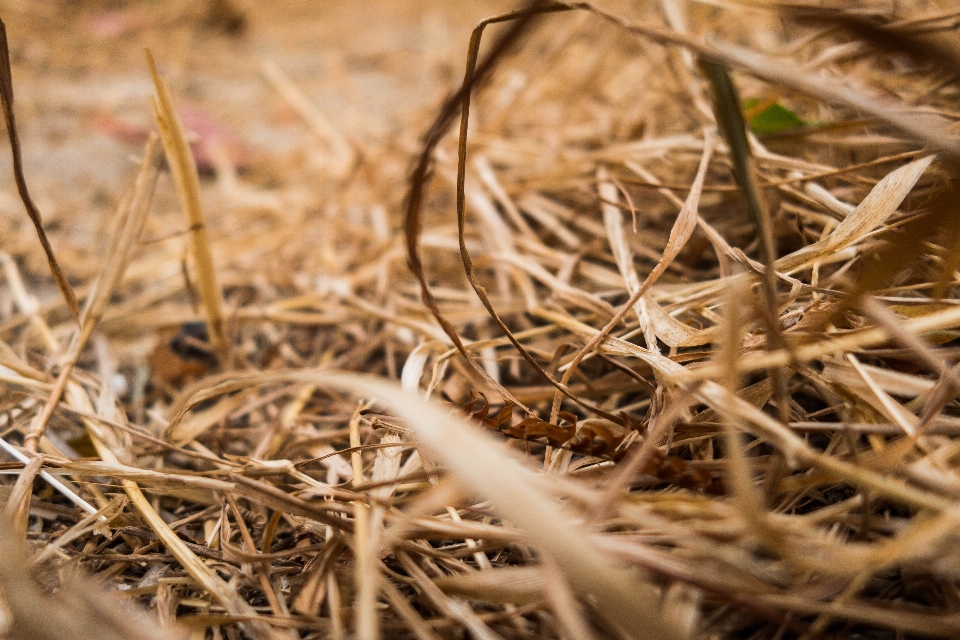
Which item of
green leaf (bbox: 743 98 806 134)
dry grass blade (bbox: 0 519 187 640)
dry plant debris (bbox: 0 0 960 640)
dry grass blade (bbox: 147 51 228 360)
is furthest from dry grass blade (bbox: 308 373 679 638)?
green leaf (bbox: 743 98 806 134)

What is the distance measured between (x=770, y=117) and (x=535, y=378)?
20.6 inches

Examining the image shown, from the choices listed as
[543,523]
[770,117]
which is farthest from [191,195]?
[770,117]

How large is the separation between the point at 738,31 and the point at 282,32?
6.26 ft

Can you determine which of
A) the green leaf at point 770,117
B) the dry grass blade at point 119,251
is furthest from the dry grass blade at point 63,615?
the green leaf at point 770,117

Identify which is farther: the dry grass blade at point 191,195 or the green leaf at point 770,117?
the green leaf at point 770,117

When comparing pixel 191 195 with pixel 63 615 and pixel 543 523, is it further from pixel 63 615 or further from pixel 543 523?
pixel 543 523

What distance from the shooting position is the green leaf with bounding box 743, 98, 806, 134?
78 centimetres

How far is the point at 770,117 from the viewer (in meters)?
0.80

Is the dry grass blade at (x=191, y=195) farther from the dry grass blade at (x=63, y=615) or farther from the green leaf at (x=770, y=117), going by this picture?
the green leaf at (x=770, y=117)

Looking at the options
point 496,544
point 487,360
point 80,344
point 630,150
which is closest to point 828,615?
point 496,544

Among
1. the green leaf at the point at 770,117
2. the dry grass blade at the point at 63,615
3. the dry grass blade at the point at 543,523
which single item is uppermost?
the green leaf at the point at 770,117

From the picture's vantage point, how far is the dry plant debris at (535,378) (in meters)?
0.35

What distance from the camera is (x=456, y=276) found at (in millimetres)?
928

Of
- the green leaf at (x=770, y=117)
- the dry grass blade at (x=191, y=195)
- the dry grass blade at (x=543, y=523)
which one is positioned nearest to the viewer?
the dry grass blade at (x=543, y=523)
